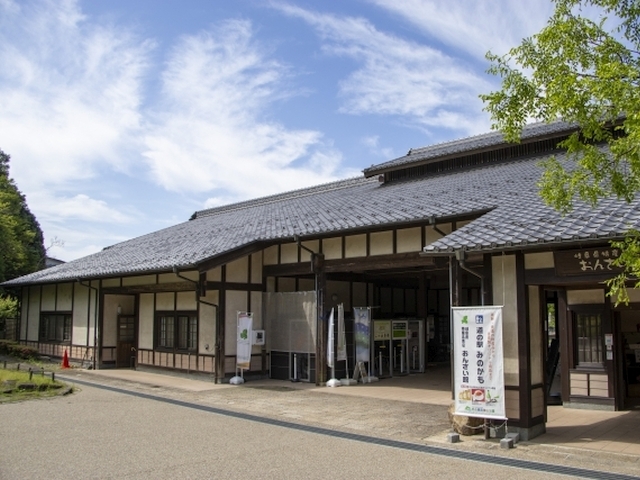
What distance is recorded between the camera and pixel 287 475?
659 cm

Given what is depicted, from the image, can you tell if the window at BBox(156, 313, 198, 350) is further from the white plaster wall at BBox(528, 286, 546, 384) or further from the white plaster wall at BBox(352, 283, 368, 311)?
the white plaster wall at BBox(528, 286, 546, 384)

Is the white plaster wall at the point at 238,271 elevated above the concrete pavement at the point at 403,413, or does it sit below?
above

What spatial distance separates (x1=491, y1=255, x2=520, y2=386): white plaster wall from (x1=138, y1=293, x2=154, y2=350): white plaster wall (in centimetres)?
1245

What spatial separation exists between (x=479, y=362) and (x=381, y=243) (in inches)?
217

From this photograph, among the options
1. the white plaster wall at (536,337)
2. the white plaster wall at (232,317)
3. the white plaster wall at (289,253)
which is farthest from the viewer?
the white plaster wall at (289,253)

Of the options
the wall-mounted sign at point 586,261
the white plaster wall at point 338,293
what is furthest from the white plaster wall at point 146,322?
the wall-mounted sign at point 586,261

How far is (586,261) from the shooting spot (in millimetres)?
7961

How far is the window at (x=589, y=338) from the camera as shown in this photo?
36.7 ft

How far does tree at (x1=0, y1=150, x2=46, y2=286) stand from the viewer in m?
28.1

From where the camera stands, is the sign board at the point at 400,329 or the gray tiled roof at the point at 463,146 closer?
the gray tiled roof at the point at 463,146

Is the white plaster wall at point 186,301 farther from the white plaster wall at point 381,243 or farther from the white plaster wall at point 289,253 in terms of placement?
the white plaster wall at point 381,243

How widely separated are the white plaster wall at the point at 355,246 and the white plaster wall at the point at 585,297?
4.71 meters

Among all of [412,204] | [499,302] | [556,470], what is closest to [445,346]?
[412,204]

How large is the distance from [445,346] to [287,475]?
53.8ft
